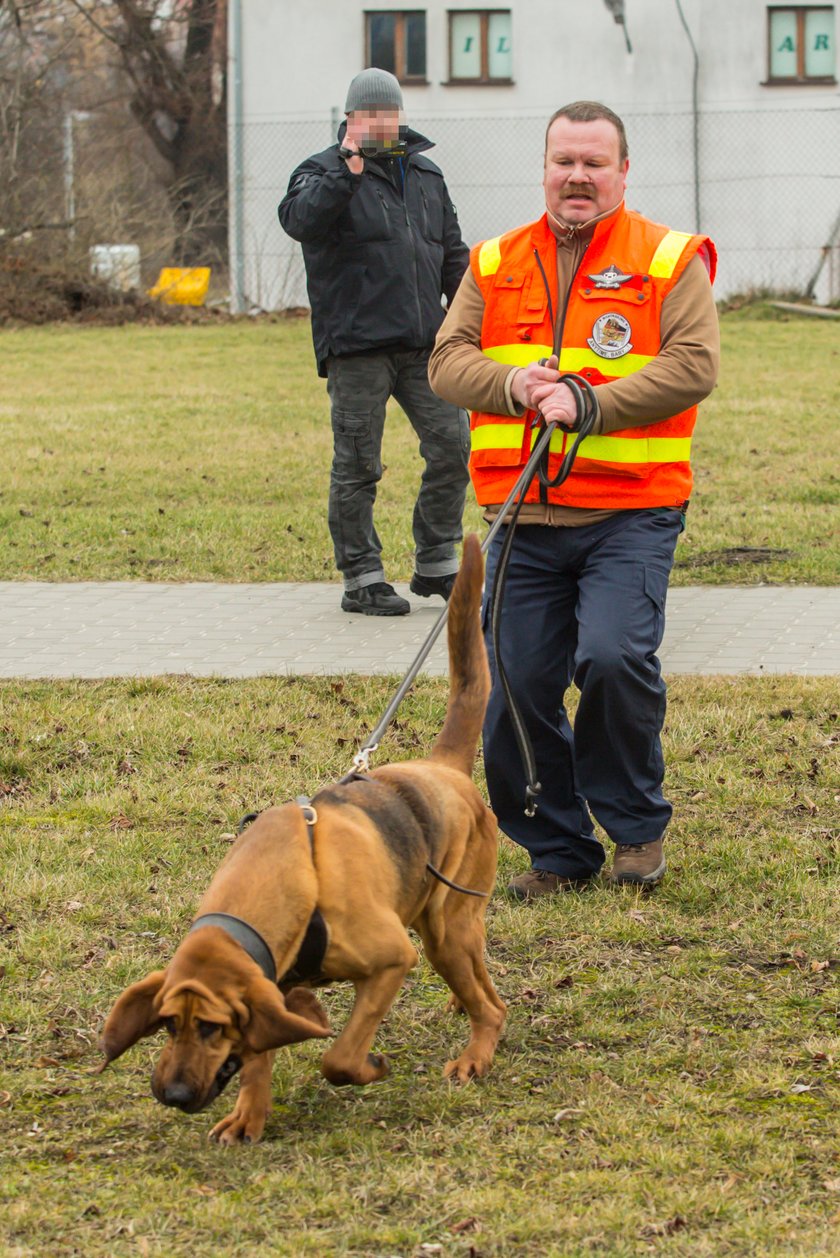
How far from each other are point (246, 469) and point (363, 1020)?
9.41 m

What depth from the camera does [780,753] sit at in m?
6.20

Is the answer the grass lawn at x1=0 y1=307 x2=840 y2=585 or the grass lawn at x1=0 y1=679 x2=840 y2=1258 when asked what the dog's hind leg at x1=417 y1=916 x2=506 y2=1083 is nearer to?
the grass lawn at x1=0 y1=679 x2=840 y2=1258

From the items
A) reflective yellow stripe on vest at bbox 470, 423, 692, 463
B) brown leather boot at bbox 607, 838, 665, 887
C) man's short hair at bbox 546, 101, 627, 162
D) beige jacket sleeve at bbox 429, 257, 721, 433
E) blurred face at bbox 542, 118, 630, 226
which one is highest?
man's short hair at bbox 546, 101, 627, 162

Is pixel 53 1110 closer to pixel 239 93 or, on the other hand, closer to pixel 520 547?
pixel 520 547

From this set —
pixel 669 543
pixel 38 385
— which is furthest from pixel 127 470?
pixel 669 543

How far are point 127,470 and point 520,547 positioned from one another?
8046 millimetres

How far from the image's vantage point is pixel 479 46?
29.7m

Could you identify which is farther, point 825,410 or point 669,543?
point 825,410

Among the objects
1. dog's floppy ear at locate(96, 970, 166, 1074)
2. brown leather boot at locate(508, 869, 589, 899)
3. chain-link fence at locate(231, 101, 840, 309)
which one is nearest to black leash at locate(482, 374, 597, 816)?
brown leather boot at locate(508, 869, 589, 899)

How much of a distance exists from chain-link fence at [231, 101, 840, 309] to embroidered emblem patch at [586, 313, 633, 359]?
79.9ft

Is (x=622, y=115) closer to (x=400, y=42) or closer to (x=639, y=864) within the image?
(x=400, y=42)

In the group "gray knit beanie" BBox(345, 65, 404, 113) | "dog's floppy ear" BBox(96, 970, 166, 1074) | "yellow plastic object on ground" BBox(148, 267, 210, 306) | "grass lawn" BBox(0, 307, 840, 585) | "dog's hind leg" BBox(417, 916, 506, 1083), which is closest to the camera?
"dog's floppy ear" BBox(96, 970, 166, 1074)

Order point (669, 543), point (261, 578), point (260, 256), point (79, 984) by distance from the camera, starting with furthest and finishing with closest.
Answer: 1. point (260, 256)
2. point (261, 578)
3. point (669, 543)
4. point (79, 984)

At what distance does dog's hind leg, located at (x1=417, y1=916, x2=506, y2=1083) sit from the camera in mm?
3840
